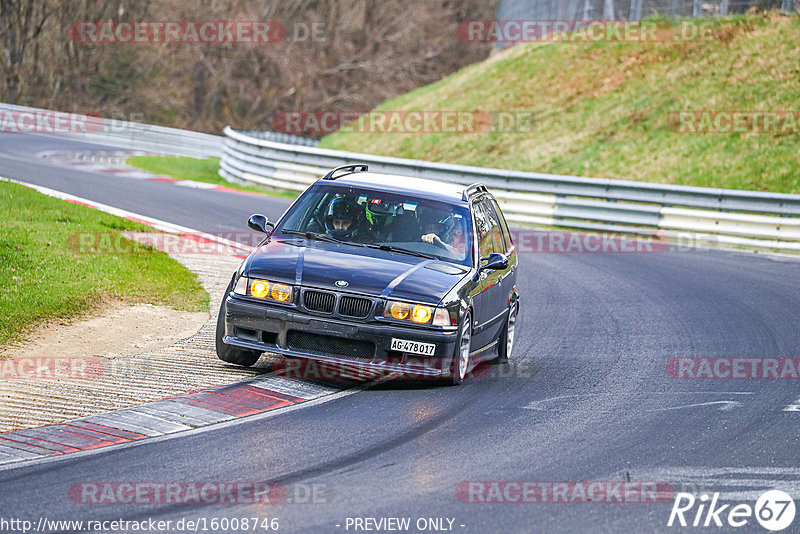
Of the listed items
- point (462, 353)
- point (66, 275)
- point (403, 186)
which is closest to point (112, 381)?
point (462, 353)

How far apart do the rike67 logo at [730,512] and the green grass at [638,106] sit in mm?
20554

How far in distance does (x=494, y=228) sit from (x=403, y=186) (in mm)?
1173

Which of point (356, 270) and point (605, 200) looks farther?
point (605, 200)

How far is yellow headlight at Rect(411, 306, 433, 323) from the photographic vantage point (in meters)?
8.67

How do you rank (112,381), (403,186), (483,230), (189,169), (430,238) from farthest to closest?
(189,169), (483,230), (403,186), (430,238), (112,381)

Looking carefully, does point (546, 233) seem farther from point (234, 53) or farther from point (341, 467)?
point (234, 53)

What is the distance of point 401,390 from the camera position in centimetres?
898

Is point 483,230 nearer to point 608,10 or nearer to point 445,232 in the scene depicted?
point 445,232

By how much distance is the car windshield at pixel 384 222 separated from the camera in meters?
9.71

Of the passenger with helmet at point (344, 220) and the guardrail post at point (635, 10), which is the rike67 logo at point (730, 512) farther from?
the guardrail post at point (635, 10)

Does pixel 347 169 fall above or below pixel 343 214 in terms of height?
above

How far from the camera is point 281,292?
8.70 metres

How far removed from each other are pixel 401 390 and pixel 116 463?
3001 mm

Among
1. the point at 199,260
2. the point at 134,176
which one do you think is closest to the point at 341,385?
the point at 199,260
